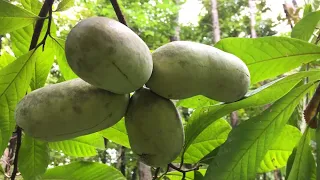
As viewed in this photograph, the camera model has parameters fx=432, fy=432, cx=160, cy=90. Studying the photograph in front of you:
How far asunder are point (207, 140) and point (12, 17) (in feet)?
1.35

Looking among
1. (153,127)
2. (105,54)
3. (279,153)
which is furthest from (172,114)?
(279,153)

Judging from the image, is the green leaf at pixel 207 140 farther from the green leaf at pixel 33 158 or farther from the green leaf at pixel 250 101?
the green leaf at pixel 33 158

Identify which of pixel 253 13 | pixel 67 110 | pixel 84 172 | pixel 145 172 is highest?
pixel 67 110

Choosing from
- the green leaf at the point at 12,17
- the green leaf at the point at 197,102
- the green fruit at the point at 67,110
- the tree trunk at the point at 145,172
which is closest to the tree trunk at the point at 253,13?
the tree trunk at the point at 145,172

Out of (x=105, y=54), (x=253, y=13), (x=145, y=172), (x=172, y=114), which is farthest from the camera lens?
(x=253, y=13)

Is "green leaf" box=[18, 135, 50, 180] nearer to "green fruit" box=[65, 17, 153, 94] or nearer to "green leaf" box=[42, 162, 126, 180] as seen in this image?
"green leaf" box=[42, 162, 126, 180]

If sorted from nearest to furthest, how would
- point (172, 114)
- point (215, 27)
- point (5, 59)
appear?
1. point (172, 114)
2. point (5, 59)
3. point (215, 27)

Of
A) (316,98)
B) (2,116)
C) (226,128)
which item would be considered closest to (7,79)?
(2,116)

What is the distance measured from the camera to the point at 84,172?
0.86 metres

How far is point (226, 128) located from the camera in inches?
32.5

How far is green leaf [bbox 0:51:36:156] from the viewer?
69cm

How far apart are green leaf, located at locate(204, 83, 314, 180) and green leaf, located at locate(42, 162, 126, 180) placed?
0.84 feet

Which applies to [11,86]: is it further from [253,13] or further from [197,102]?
[253,13]

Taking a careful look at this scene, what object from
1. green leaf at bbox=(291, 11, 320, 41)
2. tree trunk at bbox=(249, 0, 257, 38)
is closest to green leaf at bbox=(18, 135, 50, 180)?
green leaf at bbox=(291, 11, 320, 41)
